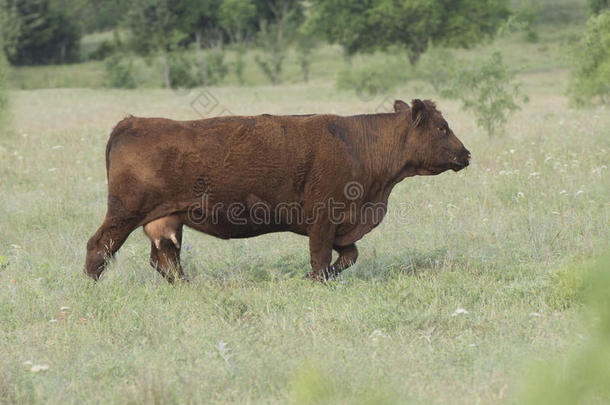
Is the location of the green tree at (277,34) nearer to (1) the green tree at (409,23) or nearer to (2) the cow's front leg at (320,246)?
(1) the green tree at (409,23)

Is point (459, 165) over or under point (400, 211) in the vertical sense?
over

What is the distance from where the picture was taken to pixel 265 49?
51906 millimetres

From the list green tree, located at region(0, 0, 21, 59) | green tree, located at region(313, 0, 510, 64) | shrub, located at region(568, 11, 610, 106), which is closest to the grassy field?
shrub, located at region(568, 11, 610, 106)

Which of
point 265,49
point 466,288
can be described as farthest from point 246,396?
point 265,49

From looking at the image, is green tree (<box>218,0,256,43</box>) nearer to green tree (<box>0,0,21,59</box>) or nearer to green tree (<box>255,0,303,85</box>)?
green tree (<box>255,0,303,85</box>)

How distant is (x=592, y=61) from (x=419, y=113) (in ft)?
49.6

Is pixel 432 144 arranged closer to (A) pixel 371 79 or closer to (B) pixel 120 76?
(A) pixel 371 79

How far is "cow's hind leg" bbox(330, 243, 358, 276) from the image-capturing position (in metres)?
6.72

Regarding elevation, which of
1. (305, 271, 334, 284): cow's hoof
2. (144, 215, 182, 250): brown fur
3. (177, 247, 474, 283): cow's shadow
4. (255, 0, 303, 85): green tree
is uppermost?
(144, 215, 182, 250): brown fur

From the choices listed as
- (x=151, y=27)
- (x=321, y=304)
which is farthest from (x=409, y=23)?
(x=321, y=304)

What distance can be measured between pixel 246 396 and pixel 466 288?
2.57m

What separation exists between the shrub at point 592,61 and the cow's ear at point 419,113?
13965mm

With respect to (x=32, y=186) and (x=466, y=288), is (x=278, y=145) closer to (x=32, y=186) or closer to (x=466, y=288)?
(x=466, y=288)

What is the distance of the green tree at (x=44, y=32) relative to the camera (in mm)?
54344
